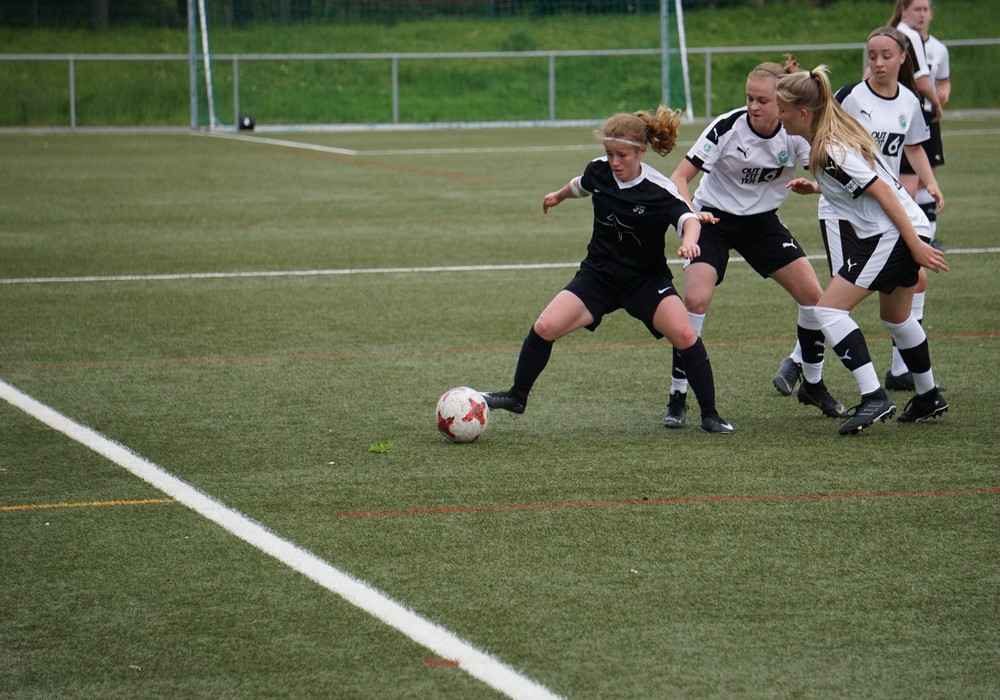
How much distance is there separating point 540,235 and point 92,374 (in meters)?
6.46

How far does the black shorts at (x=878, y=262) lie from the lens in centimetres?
587

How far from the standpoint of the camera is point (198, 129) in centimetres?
2873

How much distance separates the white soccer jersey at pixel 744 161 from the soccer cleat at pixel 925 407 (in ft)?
3.98

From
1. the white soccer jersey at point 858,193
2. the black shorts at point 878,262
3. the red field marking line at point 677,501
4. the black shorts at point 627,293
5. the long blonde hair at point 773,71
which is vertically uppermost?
the long blonde hair at point 773,71

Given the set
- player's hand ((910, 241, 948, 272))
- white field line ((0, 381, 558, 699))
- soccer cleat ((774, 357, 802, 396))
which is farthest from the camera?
soccer cleat ((774, 357, 802, 396))

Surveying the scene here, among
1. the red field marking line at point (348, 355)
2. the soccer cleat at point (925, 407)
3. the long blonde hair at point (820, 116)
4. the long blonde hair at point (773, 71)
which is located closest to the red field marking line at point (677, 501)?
the soccer cleat at point (925, 407)

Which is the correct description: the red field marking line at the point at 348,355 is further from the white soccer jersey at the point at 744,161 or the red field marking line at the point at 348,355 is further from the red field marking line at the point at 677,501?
the red field marking line at the point at 677,501

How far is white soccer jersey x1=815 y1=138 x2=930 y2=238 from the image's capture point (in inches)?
225

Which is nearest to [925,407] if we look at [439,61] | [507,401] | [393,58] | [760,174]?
[760,174]

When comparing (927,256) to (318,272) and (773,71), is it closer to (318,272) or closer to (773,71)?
(773,71)

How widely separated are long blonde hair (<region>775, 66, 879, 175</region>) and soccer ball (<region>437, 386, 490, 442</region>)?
1865 millimetres

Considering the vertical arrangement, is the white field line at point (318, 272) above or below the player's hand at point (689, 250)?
below

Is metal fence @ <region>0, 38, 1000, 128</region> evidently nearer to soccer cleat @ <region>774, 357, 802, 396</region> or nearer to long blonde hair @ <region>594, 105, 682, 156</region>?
soccer cleat @ <region>774, 357, 802, 396</region>

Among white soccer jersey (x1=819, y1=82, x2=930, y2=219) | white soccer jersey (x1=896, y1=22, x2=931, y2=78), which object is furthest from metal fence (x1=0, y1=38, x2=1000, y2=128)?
white soccer jersey (x1=819, y1=82, x2=930, y2=219)
